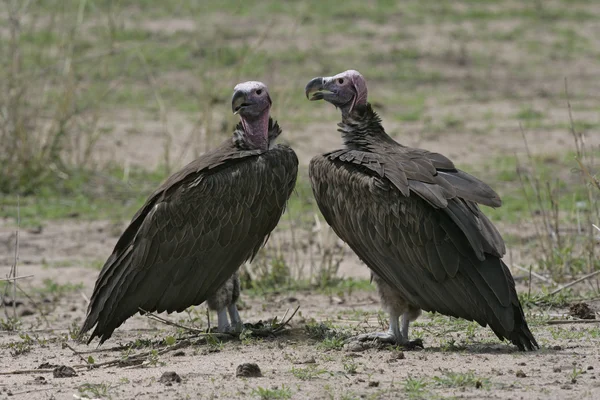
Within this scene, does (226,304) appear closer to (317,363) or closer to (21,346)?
(317,363)

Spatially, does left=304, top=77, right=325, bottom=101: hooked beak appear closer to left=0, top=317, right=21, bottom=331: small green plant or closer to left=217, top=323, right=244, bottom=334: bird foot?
left=217, top=323, right=244, bottom=334: bird foot

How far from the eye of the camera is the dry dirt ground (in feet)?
18.5

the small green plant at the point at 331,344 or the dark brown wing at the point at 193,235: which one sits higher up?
the dark brown wing at the point at 193,235

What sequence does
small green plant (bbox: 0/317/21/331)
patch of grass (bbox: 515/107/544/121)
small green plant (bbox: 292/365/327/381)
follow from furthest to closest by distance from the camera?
patch of grass (bbox: 515/107/544/121), small green plant (bbox: 0/317/21/331), small green plant (bbox: 292/365/327/381)

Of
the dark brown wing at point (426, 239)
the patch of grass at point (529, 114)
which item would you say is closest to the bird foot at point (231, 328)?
the dark brown wing at point (426, 239)

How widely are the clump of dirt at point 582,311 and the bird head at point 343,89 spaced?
188 centimetres

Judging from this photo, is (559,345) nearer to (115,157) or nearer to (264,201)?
(264,201)

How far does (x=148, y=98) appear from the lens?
15891 millimetres

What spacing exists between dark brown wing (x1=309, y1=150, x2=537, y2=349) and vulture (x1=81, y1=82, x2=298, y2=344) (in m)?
0.47

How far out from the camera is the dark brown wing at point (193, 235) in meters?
6.88

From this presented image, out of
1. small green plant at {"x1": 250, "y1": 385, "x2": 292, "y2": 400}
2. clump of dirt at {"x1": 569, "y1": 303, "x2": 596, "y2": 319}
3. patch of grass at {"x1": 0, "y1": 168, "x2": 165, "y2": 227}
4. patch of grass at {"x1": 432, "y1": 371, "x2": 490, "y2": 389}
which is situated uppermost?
patch of grass at {"x1": 0, "y1": 168, "x2": 165, "y2": 227}

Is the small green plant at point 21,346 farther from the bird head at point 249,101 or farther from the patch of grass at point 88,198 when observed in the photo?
the patch of grass at point 88,198

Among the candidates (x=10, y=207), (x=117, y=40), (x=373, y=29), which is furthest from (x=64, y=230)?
(x=373, y=29)

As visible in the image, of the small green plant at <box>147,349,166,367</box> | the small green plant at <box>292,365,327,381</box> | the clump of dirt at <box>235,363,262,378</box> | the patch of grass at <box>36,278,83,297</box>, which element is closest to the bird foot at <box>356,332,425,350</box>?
the small green plant at <box>292,365,327,381</box>
